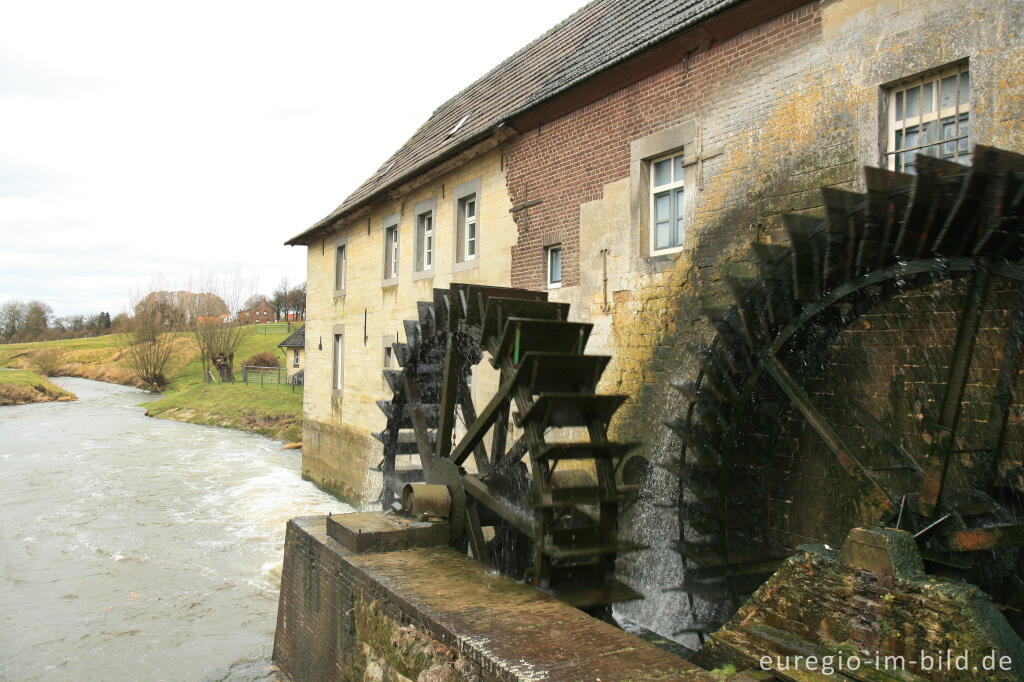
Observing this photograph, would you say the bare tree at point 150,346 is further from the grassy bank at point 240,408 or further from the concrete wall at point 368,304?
Result: the concrete wall at point 368,304

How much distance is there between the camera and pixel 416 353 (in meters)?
7.03

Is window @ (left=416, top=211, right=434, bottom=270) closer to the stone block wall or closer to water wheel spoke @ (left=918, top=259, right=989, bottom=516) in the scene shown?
water wheel spoke @ (left=918, top=259, right=989, bottom=516)

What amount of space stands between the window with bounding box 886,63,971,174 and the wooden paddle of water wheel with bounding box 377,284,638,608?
2313 millimetres

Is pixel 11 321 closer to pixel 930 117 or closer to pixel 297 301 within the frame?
pixel 297 301

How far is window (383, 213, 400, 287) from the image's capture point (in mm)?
12148

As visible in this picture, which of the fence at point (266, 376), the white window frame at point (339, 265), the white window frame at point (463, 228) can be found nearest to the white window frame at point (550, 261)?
the white window frame at point (463, 228)

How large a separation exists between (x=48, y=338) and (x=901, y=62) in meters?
73.1

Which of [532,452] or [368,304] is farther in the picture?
[368,304]

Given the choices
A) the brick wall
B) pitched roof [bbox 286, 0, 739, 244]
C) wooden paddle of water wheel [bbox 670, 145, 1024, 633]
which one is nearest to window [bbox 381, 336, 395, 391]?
pitched roof [bbox 286, 0, 739, 244]

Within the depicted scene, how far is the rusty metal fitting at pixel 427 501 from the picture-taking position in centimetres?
529

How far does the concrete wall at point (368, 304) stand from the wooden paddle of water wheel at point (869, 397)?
4144mm

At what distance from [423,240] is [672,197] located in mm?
5462

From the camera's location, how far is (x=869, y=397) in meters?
4.81

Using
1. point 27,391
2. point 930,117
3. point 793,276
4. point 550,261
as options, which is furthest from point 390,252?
point 27,391
